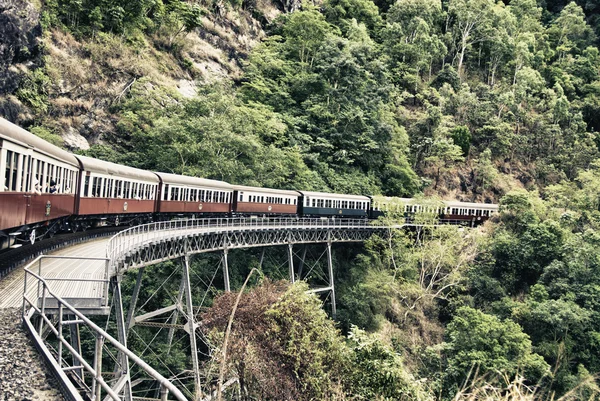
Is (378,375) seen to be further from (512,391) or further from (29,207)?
(512,391)

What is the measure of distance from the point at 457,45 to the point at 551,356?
168 ft

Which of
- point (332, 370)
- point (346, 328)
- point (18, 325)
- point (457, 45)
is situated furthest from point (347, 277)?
point (457, 45)

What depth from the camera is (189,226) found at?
24.1m

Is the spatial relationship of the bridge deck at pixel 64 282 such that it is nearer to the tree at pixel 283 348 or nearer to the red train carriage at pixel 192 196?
the tree at pixel 283 348

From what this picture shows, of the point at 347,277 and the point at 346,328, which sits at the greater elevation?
the point at 347,277

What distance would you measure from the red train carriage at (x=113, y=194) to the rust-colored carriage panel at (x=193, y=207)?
84cm

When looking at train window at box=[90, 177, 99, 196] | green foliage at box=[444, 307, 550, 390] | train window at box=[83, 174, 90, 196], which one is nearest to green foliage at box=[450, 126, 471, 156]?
green foliage at box=[444, 307, 550, 390]

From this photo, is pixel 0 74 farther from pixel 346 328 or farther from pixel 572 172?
pixel 572 172

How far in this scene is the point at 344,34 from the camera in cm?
6706

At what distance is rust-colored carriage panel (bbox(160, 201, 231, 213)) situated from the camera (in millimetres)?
27344

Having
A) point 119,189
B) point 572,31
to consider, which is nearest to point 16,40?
point 119,189

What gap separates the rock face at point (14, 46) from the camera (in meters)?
32.8

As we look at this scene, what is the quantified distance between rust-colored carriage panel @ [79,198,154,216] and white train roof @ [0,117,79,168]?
2.75 metres

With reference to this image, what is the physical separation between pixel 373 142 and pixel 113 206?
3039 centimetres
